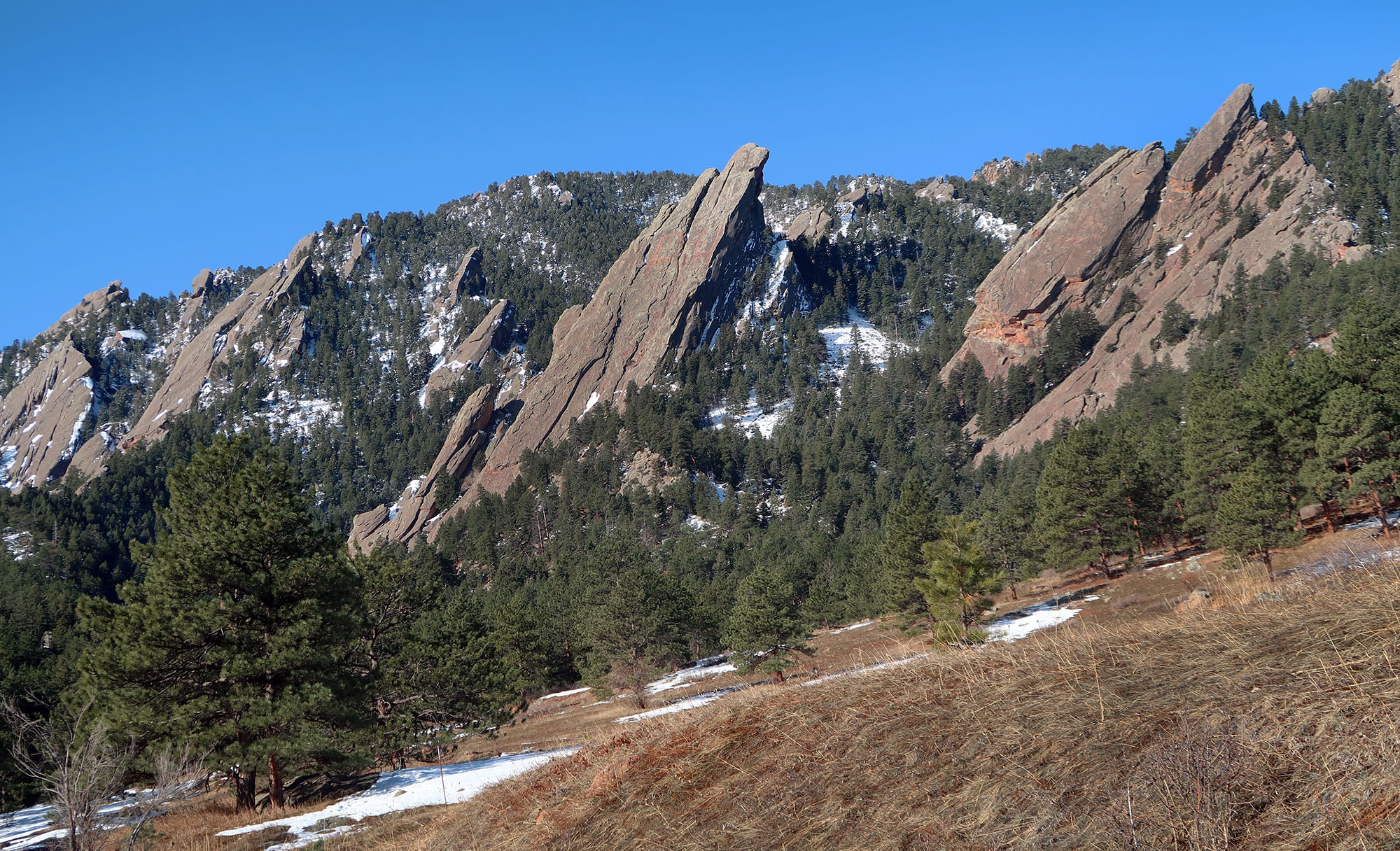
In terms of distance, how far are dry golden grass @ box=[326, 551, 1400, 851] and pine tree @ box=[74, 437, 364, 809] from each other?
→ 36.5ft

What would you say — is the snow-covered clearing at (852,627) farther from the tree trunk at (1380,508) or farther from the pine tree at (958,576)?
the tree trunk at (1380,508)

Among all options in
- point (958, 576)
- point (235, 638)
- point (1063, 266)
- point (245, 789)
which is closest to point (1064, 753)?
point (235, 638)

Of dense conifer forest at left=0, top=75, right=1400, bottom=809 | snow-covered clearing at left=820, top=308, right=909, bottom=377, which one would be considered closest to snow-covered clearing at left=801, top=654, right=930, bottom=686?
dense conifer forest at left=0, top=75, right=1400, bottom=809

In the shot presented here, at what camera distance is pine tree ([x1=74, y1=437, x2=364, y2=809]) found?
1661cm

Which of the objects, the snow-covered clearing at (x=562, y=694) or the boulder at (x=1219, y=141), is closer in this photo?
the snow-covered clearing at (x=562, y=694)

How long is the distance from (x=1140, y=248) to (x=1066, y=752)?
17130 centimetres

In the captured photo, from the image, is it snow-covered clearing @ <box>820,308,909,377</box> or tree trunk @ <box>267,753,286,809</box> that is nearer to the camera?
tree trunk @ <box>267,753,286,809</box>

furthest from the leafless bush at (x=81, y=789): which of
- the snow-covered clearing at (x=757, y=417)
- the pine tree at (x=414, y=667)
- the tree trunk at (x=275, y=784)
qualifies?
the snow-covered clearing at (x=757, y=417)

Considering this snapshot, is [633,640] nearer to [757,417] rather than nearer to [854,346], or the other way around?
[757,417]

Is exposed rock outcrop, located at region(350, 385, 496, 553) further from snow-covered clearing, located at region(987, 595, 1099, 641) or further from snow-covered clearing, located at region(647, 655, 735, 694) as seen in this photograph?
snow-covered clearing, located at region(987, 595, 1099, 641)

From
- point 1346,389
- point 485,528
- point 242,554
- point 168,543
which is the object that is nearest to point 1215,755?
point 242,554

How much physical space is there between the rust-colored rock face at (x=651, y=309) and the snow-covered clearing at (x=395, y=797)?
453 feet

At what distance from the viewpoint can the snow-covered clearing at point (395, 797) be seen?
1234cm

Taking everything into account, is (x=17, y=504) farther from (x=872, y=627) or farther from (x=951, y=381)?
(x=951, y=381)
